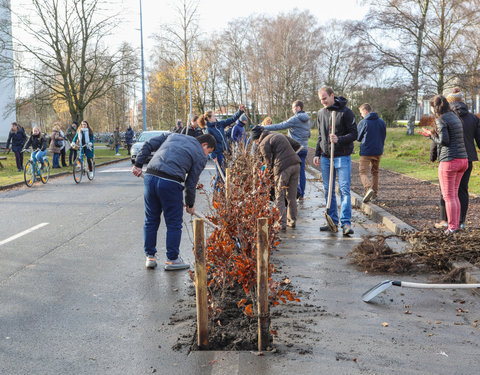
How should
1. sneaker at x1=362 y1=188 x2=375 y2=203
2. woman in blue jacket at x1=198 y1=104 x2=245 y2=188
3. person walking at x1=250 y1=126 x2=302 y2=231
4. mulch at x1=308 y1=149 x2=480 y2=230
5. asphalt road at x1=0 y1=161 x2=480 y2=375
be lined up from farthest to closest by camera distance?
woman in blue jacket at x1=198 y1=104 x2=245 y2=188, sneaker at x1=362 y1=188 x2=375 y2=203, mulch at x1=308 y1=149 x2=480 y2=230, person walking at x1=250 y1=126 x2=302 y2=231, asphalt road at x1=0 y1=161 x2=480 y2=375

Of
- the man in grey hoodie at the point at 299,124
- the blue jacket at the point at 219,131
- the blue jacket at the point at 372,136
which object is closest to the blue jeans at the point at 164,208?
the man in grey hoodie at the point at 299,124

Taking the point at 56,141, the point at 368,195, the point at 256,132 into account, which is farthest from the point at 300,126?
the point at 56,141

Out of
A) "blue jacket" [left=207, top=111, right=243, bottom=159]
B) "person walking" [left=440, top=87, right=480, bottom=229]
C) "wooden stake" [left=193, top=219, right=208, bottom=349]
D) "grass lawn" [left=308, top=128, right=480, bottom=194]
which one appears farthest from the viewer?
"grass lawn" [left=308, top=128, right=480, bottom=194]

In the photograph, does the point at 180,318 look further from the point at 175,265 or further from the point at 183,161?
the point at 183,161

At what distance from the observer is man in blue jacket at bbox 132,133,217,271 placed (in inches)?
240

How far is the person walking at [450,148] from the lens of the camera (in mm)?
7320

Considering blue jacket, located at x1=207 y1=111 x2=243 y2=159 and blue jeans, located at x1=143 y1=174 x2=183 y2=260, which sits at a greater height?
blue jacket, located at x1=207 y1=111 x2=243 y2=159

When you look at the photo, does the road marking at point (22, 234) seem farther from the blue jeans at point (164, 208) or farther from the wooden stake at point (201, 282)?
the wooden stake at point (201, 282)

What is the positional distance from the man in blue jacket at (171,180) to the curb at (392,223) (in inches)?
117

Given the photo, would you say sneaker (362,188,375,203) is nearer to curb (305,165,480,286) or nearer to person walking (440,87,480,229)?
curb (305,165,480,286)

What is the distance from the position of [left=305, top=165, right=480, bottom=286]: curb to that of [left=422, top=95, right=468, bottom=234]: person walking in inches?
26.9

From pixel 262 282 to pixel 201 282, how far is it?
1.40 feet

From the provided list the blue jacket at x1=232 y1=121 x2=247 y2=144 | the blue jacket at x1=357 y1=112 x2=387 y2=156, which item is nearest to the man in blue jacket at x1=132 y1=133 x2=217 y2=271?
the blue jacket at x1=357 y1=112 x2=387 y2=156

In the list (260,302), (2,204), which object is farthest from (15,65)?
(260,302)
